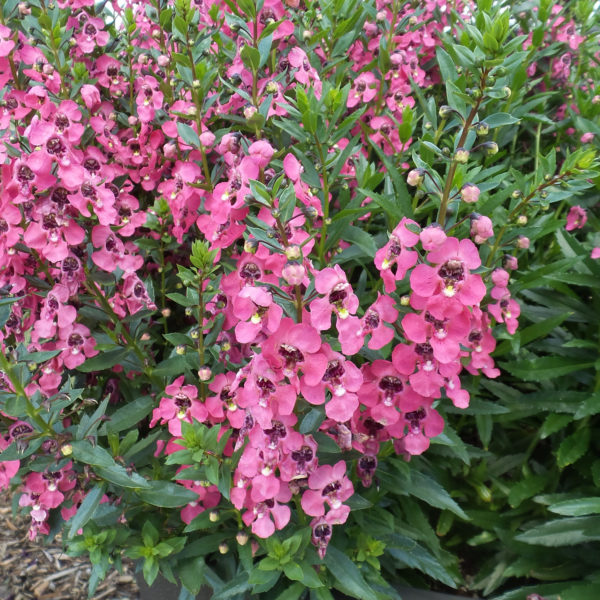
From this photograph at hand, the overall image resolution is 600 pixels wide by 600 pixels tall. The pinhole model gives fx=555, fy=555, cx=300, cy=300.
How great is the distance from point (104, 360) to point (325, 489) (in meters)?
0.81

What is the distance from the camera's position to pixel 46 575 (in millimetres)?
2807

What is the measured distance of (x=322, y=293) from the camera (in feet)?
3.53

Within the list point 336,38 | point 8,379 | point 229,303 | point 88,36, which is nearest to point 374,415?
point 229,303

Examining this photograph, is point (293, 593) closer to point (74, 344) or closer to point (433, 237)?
point (74, 344)

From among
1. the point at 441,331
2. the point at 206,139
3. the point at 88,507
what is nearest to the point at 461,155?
the point at 441,331

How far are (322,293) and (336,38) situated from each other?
3.70 feet

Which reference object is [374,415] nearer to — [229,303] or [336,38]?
[229,303]

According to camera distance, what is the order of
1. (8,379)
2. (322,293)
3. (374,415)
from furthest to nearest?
(8,379)
(374,415)
(322,293)

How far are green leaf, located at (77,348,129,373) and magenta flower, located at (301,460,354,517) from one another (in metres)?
0.75

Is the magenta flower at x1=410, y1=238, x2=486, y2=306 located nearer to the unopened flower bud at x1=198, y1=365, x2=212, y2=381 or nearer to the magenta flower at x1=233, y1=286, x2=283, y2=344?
the magenta flower at x1=233, y1=286, x2=283, y2=344

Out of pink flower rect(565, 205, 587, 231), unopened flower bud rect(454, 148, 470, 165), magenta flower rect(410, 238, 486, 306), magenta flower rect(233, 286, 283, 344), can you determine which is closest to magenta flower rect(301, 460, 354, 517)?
magenta flower rect(233, 286, 283, 344)

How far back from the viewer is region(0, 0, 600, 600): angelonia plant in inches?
44.7

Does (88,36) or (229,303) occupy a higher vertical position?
(88,36)

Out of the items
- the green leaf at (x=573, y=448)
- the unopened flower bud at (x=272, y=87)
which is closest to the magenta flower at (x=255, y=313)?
the unopened flower bud at (x=272, y=87)
